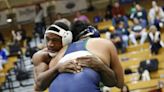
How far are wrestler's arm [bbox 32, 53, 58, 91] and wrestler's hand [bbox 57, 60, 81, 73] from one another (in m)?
0.05

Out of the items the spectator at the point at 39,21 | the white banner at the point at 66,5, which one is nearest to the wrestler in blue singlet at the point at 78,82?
the spectator at the point at 39,21

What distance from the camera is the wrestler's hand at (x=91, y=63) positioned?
2631 mm

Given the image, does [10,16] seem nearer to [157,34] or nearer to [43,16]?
[43,16]

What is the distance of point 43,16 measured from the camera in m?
16.9

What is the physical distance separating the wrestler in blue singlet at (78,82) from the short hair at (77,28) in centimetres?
17

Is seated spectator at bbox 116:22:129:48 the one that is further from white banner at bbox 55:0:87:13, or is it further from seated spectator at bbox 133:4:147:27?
white banner at bbox 55:0:87:13

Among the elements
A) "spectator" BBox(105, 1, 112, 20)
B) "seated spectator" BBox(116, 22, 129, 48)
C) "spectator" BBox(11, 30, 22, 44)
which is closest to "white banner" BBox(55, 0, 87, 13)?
"spectator" BBox(105, 1, 112, 20)

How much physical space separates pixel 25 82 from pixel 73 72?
9942 mm

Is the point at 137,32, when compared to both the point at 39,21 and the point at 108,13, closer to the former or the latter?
the point at 108,13

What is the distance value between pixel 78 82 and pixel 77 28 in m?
0.40

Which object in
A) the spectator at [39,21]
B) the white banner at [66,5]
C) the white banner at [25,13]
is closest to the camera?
the spectator at [39,21]

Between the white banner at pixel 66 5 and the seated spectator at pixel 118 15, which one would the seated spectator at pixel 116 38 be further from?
the white banner at pixel 66 5

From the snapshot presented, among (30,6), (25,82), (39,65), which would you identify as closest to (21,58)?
(25,82)

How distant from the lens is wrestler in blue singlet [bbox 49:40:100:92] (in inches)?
101
